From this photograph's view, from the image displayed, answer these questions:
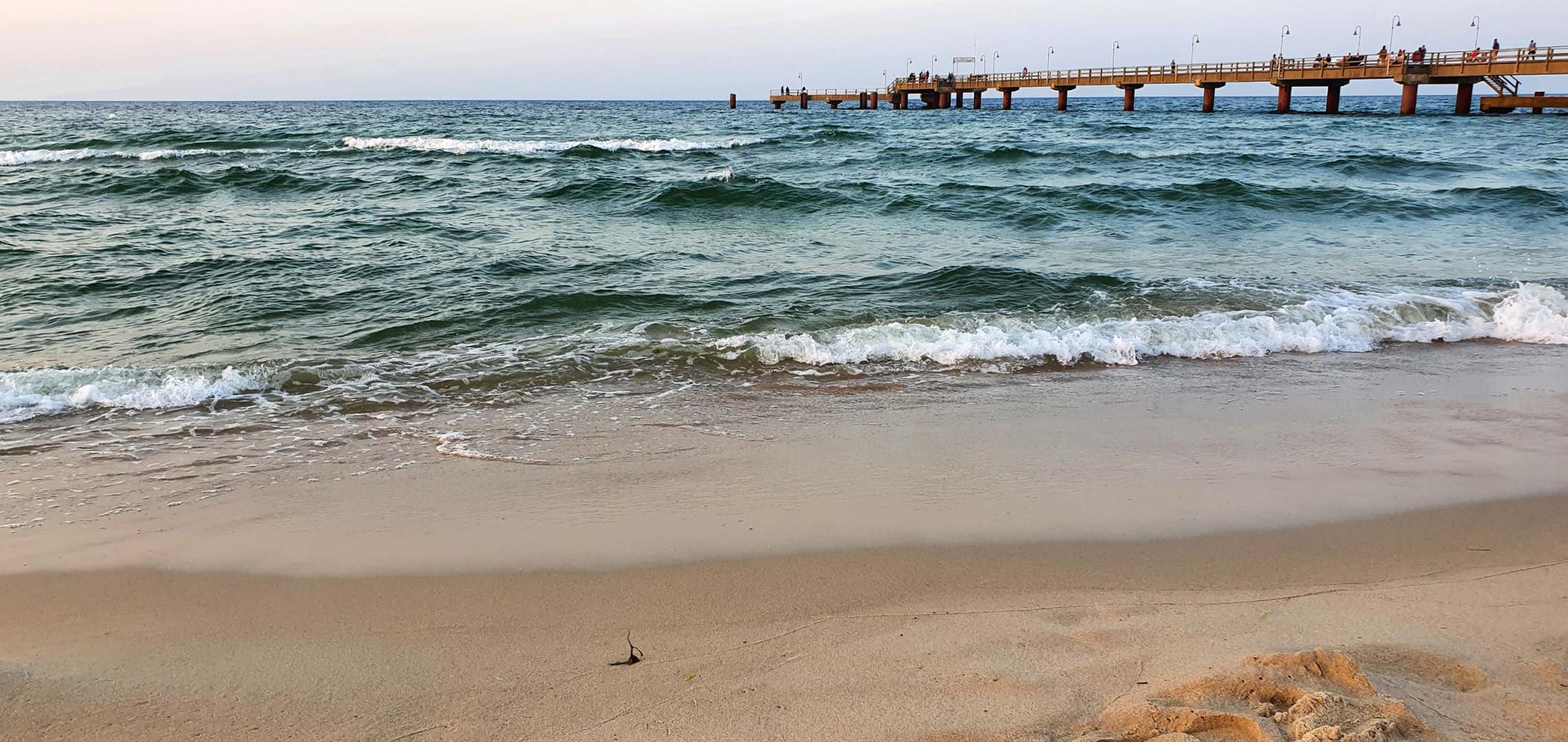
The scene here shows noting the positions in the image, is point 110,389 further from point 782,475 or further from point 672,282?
point 672,282

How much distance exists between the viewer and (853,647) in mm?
2596

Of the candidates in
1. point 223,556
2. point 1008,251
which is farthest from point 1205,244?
point 223,556

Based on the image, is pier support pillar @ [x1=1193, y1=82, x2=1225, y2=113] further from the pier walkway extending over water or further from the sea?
the sea

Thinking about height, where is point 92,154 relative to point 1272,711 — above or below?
above

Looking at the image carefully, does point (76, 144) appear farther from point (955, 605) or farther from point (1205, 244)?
point (955, 605)

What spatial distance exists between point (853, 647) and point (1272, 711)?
3.44 ft

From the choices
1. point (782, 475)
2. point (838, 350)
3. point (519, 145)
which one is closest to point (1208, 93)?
point (519, 145)

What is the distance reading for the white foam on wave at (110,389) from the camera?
5047mm

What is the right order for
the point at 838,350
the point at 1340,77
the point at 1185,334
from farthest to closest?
the point at 1340,77
the point at 1185,334
the point at 838,350

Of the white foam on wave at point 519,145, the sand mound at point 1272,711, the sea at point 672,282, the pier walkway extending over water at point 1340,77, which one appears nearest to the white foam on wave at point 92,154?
the sea at point 672,282

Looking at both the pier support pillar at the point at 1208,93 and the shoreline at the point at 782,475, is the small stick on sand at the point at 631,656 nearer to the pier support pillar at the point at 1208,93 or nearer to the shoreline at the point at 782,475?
the shoreline at the point at 782,475

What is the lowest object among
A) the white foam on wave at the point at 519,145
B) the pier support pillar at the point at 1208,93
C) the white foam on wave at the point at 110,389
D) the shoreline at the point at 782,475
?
the shoreline at the point at 782,475

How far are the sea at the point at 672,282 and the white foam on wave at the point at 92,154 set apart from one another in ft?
7.73

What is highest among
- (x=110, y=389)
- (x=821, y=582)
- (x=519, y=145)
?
(x=519, y=145)
